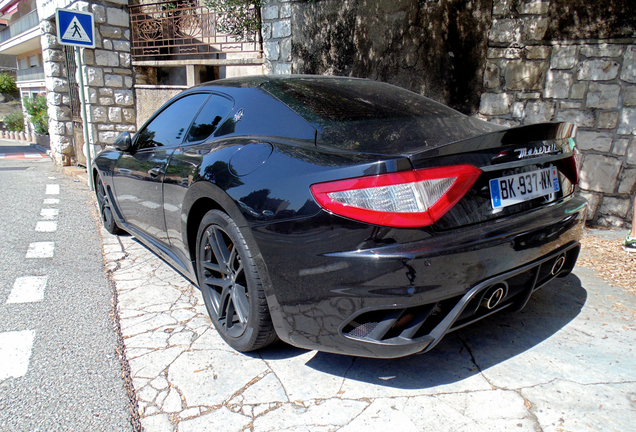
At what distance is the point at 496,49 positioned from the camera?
4.63 metres

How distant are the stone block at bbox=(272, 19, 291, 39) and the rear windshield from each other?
3.87m

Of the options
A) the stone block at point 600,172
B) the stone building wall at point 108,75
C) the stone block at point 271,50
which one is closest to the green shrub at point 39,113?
the stone building wall at point 108,75

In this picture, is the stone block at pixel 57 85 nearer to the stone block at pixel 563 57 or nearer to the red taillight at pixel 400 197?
the stone block at pixel 563 57

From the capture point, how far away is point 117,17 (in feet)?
27.9

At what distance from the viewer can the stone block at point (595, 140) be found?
422 cm

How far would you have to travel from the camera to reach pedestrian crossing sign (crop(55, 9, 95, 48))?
21.0ft

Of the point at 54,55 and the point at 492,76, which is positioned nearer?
the point at 492,76

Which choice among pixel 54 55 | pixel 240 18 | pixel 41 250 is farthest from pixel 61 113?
pixel 41 250

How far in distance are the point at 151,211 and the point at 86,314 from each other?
2.71 ft

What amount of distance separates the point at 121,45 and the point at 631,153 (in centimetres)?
869

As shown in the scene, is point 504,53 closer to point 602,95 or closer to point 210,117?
point 602,95

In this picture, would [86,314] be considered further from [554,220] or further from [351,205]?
[554,220]

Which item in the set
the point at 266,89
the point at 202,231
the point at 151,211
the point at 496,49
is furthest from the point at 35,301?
the point at 496,49

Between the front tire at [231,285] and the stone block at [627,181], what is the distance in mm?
3861
